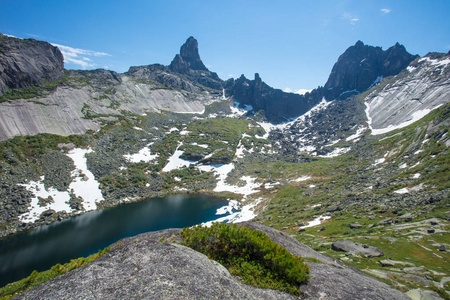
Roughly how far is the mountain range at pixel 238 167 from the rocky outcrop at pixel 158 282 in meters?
2.23

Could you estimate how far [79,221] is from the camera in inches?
2611

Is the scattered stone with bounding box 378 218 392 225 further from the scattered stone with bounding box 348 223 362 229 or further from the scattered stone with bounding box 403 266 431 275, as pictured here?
the scattered stone with bounding box 403 266 431 275

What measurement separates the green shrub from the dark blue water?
168 feet

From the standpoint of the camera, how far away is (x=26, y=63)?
14212 cm

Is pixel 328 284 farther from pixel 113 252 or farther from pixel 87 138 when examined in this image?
pixel 87 138

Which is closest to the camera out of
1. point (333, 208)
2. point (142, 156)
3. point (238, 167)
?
point (333, 208)

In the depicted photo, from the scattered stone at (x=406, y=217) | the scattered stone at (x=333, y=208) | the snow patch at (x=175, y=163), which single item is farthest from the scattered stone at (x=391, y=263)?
the snow patch at (x=175, y=163)

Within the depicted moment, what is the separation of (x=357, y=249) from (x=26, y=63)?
20555cm

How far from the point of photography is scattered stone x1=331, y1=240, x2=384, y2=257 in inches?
940

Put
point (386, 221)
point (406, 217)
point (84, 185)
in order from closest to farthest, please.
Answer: point (406, 217) → point (386, 221) → point (84, 185)

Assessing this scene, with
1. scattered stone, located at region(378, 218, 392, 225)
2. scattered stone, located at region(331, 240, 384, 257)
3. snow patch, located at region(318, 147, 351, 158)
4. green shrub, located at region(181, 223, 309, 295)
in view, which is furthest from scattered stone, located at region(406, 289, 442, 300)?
snow patch, located at region(318, 147, 351, 158)

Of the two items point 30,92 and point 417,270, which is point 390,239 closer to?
point 417,270

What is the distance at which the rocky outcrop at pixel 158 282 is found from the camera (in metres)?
6.76

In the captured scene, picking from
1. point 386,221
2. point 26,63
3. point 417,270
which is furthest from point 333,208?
point 26,63
